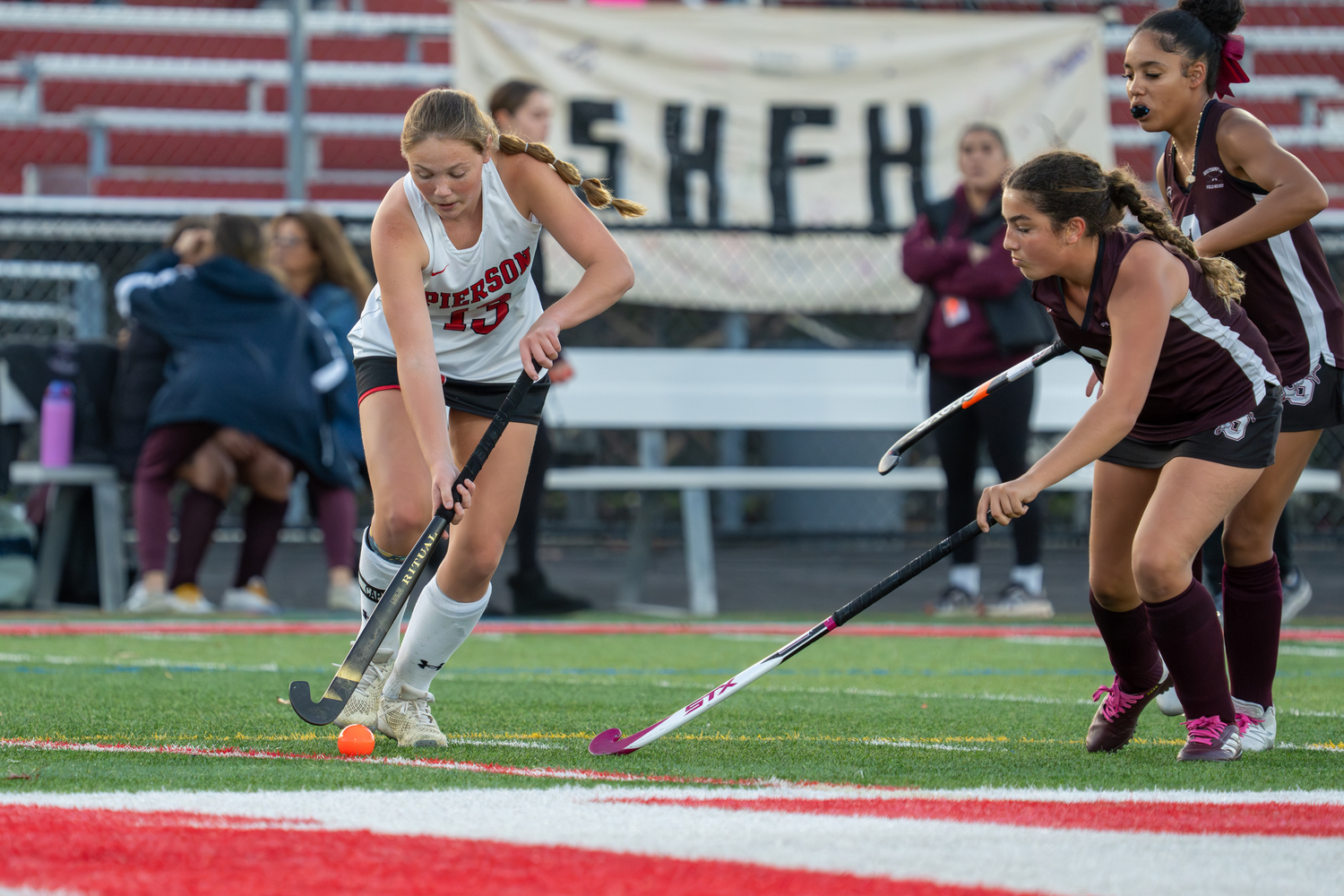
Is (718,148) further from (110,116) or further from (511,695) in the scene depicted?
(511,695)

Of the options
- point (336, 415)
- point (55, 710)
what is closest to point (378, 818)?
point (55, 710)

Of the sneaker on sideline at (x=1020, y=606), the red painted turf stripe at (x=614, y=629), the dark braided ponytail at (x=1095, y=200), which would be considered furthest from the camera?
the sneaker on sideline at (x=1020, y=606)

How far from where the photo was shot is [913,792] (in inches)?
102

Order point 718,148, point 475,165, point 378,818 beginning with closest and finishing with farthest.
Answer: point 378,818, point 475,165, point 718,148

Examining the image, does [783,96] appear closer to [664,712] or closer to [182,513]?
[182,513]

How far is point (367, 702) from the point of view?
136 inches

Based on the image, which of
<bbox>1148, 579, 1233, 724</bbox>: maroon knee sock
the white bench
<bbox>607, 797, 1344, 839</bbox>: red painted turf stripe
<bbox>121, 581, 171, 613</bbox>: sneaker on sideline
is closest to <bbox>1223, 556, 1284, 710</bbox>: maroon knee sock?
<bbox>1148, 579, 1233, 724</bbox>: maroon knee sock

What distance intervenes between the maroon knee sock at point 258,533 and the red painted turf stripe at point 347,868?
17.3 ft

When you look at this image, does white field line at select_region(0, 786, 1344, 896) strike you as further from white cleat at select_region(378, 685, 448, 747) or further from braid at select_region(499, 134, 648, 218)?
braid at select_region(499, 134, 648, 218)

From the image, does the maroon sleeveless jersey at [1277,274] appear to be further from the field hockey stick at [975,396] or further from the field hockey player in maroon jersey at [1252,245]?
the field hockey stick at [975,396]

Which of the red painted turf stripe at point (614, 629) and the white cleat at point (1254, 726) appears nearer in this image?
the white cleat at point (1254, 726)

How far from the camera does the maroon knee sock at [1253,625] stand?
351cm

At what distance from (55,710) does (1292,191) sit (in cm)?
305

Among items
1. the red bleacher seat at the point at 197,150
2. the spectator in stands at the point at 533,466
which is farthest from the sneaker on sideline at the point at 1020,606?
the red bleacher seat at the point at 197,150
